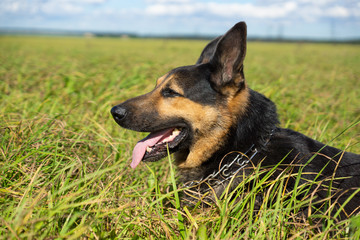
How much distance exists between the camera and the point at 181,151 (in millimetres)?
3480

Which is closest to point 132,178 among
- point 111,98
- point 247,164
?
point 247,164

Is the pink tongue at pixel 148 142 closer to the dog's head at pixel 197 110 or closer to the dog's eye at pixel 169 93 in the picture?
the dog's head at pixel 197 110

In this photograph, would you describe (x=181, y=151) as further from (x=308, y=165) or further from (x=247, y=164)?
(x=308, y=165)

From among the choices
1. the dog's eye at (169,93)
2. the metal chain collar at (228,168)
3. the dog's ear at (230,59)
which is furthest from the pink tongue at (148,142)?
the dog's ear at (230,59)

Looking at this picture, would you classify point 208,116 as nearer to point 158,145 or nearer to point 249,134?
point 249,134

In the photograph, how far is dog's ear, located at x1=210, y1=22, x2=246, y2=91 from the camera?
2.84 m

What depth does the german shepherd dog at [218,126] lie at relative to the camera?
2904 mm

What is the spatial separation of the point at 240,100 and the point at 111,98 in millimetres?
3176

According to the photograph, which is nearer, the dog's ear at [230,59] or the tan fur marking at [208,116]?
the dog's ear at [230,59]

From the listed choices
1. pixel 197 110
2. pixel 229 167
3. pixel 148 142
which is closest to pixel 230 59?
pixel 197 110

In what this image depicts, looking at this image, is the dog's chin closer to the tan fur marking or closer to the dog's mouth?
the dog's mouth

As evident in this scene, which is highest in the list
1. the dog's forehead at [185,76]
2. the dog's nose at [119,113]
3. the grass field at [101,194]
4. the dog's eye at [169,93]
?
the dog's forehead at [185,76]

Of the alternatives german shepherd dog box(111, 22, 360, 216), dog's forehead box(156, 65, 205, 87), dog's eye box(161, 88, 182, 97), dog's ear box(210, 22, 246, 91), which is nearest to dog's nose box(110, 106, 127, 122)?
german shepherd dog box(111, 22, 360, 216)

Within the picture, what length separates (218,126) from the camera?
3.11 meters
